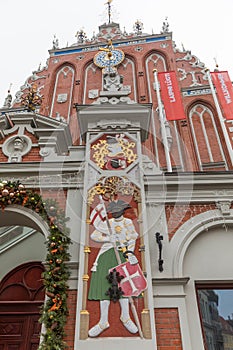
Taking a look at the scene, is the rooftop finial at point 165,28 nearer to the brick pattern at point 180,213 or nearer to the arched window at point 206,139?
the arched window at point 206,139

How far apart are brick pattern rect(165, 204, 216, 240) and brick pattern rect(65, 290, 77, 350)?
157 cm

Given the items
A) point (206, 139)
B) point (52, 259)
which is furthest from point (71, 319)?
point (206, 139)

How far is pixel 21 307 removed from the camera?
5.36m

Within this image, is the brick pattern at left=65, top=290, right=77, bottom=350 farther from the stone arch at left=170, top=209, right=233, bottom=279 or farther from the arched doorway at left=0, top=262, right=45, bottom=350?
the arched doorway at left=0, top=262, right=45, bottom=350

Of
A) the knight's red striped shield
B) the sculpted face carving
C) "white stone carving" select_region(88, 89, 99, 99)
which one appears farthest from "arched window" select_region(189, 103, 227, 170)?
the knight's red striped shield

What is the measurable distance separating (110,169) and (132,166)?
358 millimetres

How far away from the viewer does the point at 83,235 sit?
167 inches

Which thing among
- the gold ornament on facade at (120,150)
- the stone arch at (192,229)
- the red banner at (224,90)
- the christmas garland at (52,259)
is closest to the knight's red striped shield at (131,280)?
the stone arch at (192,229)

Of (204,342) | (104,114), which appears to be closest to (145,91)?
(104,114)

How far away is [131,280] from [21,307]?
8.48 feet

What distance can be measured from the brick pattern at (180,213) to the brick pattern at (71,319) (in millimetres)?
1573

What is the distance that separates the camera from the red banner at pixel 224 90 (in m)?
9.30

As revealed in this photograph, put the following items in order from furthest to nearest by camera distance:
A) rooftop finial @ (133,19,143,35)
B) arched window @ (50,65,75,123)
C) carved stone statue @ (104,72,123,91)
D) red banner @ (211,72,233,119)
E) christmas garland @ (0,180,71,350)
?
rooftop finial @ (133,19,143,35) → arched window @ (50,65,75,123) → red banner @ (211,72,233,119) → carved stone statue @ (104,72,123,91) → christmas garland @ (0,180,71,350)

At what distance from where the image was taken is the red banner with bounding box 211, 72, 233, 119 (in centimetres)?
930
